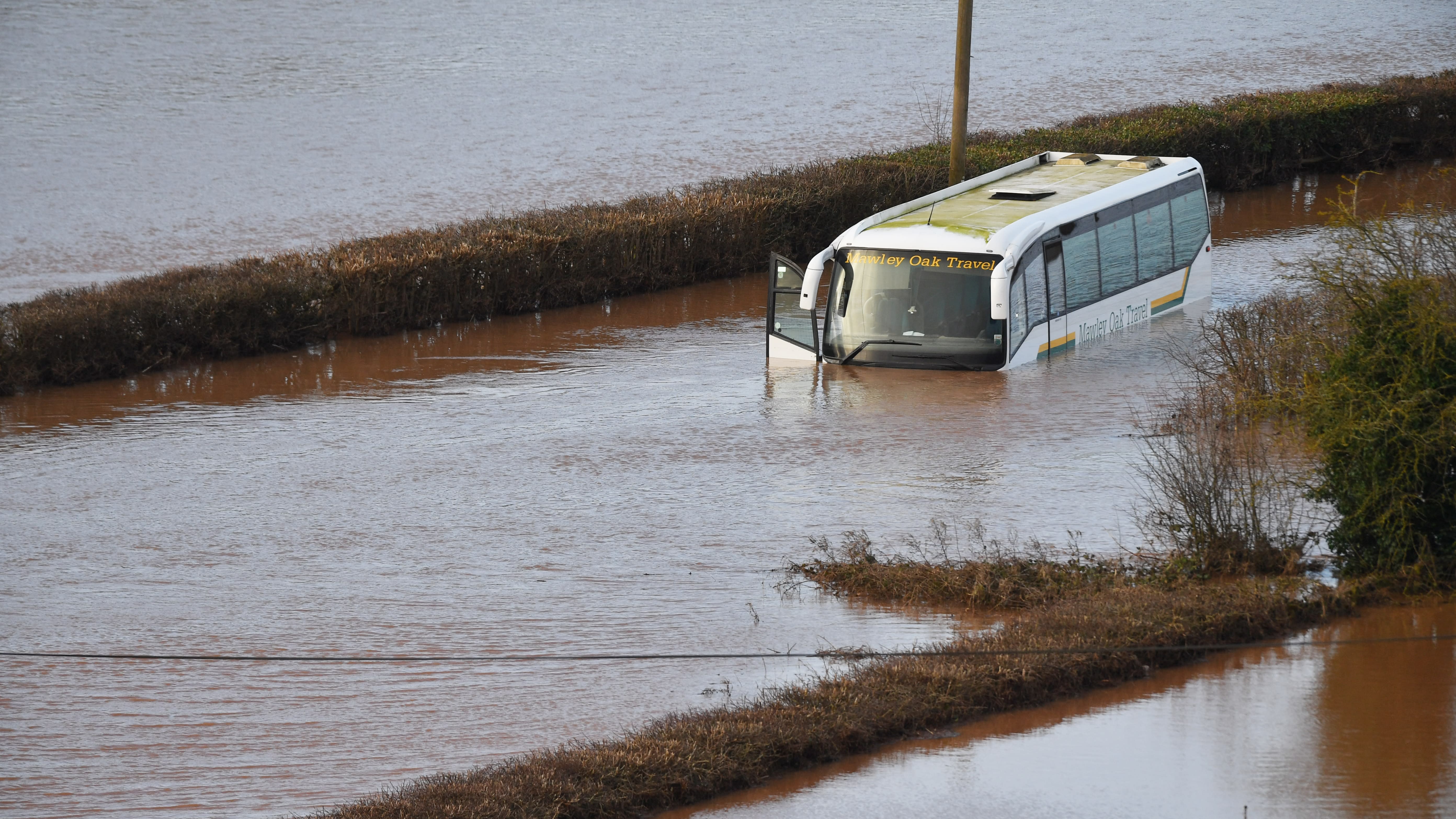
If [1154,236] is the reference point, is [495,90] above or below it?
above

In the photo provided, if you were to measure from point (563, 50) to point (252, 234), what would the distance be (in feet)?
95.4

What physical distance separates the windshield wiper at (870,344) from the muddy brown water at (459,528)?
0.91ft

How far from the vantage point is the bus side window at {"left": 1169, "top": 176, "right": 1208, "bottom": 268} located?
22578 mm

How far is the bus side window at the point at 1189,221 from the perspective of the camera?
74.1 ft

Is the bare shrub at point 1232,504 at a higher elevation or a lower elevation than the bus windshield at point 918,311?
lower

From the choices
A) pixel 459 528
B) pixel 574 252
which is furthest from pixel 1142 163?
pixel 459 528

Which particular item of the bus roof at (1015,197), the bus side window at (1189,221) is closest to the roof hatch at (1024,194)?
Answer: the bus roof at (1015,197)

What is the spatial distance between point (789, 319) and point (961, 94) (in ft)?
27.2

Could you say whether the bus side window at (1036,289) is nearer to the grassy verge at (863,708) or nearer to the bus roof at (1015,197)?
the bus roof at (1015,197)

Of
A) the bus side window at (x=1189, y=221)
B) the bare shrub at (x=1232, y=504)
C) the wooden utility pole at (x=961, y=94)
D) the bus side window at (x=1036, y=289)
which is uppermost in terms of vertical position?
the wooden utility pole at (x=961, y=94)

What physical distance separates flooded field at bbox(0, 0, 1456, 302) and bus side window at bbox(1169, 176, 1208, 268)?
15631mm

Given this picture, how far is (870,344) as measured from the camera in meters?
18.8

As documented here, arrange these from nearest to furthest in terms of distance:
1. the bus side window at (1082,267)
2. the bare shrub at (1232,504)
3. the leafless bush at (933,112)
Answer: the bare shrub at (1232,504) → the bus side window at (1082,267) → the leafless bush at (933,112)

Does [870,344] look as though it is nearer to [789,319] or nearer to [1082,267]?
[789,319]
